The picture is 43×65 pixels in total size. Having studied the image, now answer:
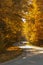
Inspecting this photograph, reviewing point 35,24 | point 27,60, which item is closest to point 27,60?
point 27,60

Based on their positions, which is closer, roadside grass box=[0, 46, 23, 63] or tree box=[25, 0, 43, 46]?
roadside grass box=[0, 46, 23, 63]

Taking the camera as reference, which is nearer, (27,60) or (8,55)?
(27,60)

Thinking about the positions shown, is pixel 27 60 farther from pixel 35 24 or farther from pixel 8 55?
pixel 35 24

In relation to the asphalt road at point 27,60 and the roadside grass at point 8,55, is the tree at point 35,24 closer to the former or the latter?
the roadside grass at point 8,55

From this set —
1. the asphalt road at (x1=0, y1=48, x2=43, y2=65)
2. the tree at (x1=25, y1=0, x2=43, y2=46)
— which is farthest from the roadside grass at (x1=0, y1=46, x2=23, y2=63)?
the tree at (x1=25, y1=0, x2=43, y2=46)

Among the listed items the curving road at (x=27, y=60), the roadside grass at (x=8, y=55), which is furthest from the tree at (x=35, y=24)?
the curving road at (x=27, y=60)

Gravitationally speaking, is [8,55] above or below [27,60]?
above

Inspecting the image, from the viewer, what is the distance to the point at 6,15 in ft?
69.9

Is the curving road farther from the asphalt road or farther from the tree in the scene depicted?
the tree

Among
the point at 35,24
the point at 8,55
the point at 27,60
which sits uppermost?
the point at 35,24

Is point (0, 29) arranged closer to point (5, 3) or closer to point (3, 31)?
point (3, 31)

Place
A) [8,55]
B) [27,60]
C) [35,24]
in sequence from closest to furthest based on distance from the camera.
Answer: [27,60] → [8,55] → [35,24]

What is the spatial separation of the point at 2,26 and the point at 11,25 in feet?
3.09

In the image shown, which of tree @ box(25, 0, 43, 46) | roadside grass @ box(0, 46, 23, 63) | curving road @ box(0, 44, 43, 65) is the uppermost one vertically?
tree @ box(25, 0, 43, 46)
